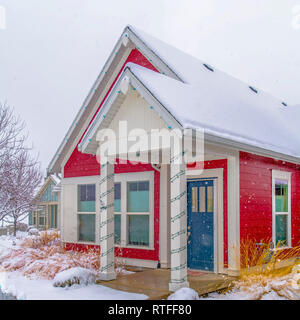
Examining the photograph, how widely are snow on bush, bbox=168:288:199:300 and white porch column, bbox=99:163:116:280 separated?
2163 mm

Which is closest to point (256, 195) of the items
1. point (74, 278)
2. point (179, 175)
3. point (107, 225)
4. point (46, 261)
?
point (179, 175)

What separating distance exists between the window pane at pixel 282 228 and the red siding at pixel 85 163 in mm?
5191

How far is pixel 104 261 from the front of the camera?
9141mm

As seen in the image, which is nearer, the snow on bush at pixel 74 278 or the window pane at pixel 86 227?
the snow on bush at pixel 74 278

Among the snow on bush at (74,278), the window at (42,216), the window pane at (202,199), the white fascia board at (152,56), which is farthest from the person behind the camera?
the window at (42,216)

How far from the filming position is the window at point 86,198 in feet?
42.2

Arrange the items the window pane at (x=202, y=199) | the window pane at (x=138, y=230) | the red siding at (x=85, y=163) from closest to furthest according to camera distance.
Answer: the window pane at (x=202, y=199) < the window pane at (x=138, y=230) < the red siding at (x=85, y=163)

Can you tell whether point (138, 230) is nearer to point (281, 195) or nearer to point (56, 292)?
point (56, 292)

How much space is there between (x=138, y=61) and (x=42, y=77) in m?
110

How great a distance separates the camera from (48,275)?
32.3 feet

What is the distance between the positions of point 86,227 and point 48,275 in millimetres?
3222

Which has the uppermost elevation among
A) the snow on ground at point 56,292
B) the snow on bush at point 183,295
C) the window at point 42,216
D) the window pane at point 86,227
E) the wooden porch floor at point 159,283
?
the window pane at point 86,227

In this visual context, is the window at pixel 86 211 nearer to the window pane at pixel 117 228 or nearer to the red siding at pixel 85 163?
the red siding at pixel 85 163

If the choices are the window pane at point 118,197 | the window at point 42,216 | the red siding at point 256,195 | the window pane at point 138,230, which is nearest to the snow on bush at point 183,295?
the red siding at point 256,195
